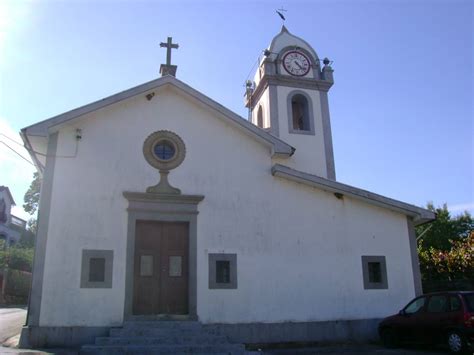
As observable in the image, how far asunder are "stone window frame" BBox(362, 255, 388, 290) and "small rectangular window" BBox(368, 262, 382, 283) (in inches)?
2.5

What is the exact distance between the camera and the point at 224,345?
11.0m

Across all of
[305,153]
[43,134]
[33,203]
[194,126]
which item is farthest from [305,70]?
[33,203]

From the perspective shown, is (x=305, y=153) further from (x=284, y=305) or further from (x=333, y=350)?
(x=333, y=350)

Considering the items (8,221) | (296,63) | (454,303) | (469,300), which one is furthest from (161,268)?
(8,221)

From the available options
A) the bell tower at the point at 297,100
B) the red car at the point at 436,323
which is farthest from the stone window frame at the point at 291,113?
the red car at the point at 436,323

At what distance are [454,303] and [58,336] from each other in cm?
898

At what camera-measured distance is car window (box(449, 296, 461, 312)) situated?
1052 centimetres

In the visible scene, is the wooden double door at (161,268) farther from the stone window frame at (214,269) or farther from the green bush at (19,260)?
the green bush at (19,260)

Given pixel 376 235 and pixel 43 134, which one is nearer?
pixel 43 134

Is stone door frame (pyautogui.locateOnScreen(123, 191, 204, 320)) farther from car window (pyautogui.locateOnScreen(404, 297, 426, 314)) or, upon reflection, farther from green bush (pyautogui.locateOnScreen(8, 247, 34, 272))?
green bush (pyautogui.locateOnScreen(8, 247, 34, 272))

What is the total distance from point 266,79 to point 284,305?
492 inches

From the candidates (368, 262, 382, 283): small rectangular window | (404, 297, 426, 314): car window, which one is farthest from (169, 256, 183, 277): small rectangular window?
(404, 297, 426, 314): car window

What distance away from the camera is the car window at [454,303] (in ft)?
34.5

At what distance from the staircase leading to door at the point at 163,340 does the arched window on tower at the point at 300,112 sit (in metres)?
12.8
